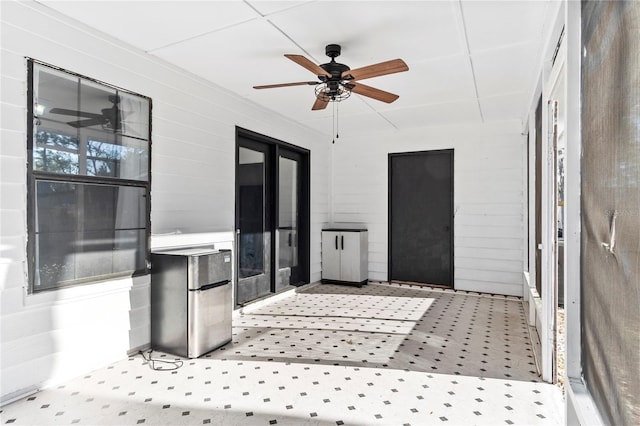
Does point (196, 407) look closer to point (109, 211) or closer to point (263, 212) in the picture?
point (109, 211)

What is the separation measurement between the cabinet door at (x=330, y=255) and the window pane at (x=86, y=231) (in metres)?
3.89

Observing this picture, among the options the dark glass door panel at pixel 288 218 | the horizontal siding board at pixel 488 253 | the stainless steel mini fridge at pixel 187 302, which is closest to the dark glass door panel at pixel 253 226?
the dark glass door panel at pixel 288 218

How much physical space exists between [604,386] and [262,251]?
478cm

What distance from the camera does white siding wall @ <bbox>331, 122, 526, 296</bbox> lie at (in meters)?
5.99

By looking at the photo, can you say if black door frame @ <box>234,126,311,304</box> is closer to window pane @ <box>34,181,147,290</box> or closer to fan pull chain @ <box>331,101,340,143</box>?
fan pull chain @ <box>331,101,340,143</box>

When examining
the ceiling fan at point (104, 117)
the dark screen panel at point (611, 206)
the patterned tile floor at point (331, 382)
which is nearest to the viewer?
the dark screen panel at point (611, 206)

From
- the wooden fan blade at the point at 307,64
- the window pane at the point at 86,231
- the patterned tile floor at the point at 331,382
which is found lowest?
the patterned tile floor at the point at 331,382

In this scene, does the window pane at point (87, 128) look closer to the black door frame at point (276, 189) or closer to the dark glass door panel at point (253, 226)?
the black door frame at point (276, 189)

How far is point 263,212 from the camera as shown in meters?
5.63

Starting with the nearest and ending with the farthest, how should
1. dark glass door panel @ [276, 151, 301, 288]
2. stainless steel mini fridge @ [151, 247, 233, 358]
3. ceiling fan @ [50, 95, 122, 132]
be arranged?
ceiling fan @ [50, 95, 122, 132]
stainless steel mini fridge @ [151, 247, 233, 358]
dark glass door panel @ [276, 151, 301, 288]

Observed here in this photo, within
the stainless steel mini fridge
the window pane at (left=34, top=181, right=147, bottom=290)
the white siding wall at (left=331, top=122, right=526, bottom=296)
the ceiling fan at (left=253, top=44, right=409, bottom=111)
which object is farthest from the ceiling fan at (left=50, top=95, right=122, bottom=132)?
the white siding wall at (left=331, top=122, right=526, bottom=296)

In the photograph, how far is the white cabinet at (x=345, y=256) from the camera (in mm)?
6723

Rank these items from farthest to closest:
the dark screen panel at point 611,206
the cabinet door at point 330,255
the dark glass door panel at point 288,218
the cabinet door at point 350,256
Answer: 1. the cabinet door at point 330,255
2. the cabinet door at point 350,256
3. the dark glass door panel at point 288,218
4. the dark screen panel at point 611,206

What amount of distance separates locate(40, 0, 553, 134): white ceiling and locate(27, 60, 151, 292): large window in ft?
2.08
